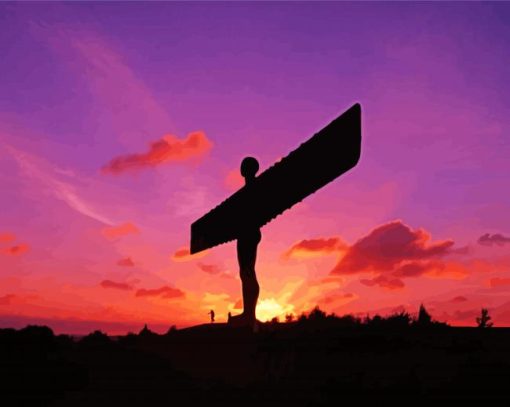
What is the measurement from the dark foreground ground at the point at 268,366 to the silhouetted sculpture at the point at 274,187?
3.24 ft

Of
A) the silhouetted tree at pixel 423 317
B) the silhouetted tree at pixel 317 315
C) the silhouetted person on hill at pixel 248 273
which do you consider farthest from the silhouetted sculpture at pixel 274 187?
the silhouetted tree at pixel 423 317

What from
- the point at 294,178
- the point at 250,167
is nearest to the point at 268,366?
the point at 294,178

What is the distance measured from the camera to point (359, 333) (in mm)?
6426

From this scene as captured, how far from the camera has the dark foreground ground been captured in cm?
502

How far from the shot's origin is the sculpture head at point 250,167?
329 inches

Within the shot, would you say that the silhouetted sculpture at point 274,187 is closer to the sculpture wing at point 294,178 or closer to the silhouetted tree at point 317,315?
the sculpture wing at point 294,178

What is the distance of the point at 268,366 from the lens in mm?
6477

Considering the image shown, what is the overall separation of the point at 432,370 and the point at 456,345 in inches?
23.4

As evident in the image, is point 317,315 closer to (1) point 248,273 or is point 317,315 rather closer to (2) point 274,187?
(1) point 248,273

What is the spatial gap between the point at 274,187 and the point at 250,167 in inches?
33.1

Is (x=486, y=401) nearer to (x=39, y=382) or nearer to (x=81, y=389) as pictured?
(x=81, y=389)

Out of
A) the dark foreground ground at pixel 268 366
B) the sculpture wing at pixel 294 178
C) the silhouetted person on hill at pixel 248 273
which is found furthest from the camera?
the silhouetted person on hill at pixel 248 273

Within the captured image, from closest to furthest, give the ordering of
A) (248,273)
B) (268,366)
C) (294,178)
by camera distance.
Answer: (268,366) → (294,178) → (248,273)

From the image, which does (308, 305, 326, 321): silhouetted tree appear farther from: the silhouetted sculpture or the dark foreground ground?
the silhouetted sculpture
